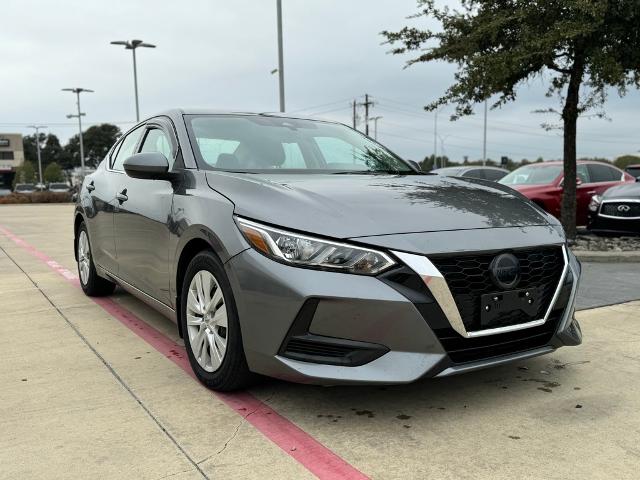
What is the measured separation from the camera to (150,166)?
142 inches

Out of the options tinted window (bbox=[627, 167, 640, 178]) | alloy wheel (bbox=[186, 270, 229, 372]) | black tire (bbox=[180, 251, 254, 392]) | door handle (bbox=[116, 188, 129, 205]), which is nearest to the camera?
black tire (bbox=[180, 251, 254, 392])

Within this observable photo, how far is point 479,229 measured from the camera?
2891 mm

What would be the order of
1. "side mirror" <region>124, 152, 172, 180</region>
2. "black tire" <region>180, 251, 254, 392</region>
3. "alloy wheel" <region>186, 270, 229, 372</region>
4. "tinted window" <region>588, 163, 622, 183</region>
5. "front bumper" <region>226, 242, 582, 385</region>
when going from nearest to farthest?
"front bumper" <region>226, 242, 582, 385</region> < "black tire" <region>180, 251, 254, 392</region> < "alloy wheel" <region>186, 270, 229, 372</region> < "side mirror" <region>124, 152, 172, 180</region> < "tinted window" <region>588, 163, 622, 183</region>

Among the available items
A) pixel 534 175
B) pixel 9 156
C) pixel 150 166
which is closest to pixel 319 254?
pixel 150 166

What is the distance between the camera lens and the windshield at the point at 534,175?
37.4ft

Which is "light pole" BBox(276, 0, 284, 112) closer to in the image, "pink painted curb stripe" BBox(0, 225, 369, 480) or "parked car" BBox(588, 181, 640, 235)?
"parked car" BBox(588, 181, 640, 235)

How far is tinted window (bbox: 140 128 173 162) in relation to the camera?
4066 mm

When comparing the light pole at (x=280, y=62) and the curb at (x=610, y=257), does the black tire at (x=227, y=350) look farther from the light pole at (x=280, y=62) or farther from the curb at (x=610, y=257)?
the light pole at (x=280, y=62)

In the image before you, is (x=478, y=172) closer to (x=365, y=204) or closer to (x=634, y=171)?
(x=634, y=171)

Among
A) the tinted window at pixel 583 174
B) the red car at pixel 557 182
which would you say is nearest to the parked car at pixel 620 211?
the red car at pixel 557 182

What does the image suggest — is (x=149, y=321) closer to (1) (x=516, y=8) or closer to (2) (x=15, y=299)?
(2) (x=15, y=299)

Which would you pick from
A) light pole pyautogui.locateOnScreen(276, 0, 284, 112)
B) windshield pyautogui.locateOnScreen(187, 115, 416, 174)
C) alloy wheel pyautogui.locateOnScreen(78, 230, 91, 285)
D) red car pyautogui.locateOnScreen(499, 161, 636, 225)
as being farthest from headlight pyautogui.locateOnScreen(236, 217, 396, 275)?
light pole pyautogui.locateOnScreen(276, 0, 284, 112)

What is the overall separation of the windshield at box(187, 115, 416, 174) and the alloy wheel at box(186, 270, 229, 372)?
78cm

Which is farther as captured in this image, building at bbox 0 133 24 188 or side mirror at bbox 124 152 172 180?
building at bbox 0 133 24 188
